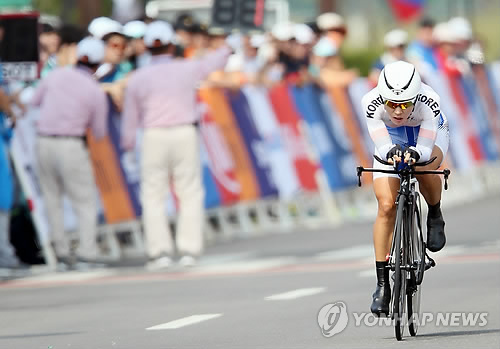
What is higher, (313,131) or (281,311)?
(313,131)

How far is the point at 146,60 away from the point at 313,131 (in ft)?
11.7

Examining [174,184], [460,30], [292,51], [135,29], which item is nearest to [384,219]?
[174,184]

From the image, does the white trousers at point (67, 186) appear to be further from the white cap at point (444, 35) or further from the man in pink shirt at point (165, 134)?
the white cap at point (444, 35)

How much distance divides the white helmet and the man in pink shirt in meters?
7.04

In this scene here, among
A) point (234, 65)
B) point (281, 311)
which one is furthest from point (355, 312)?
point (234, 65)

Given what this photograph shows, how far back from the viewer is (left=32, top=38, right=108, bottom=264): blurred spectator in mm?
17453

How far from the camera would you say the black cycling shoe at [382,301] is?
10859 millimetres

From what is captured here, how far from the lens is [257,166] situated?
2167 cm

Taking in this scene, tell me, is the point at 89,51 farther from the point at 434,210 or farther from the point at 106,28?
the point at 434,210

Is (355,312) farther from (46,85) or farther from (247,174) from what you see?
(247,174)

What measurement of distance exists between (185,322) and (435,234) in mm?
1906

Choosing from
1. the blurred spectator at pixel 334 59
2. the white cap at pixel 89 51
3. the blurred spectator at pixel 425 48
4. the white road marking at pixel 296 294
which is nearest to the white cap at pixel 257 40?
the blurred spectator at pixel 334 59

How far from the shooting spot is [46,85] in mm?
17500

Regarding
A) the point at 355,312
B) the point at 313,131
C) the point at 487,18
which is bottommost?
the point at 355,312
